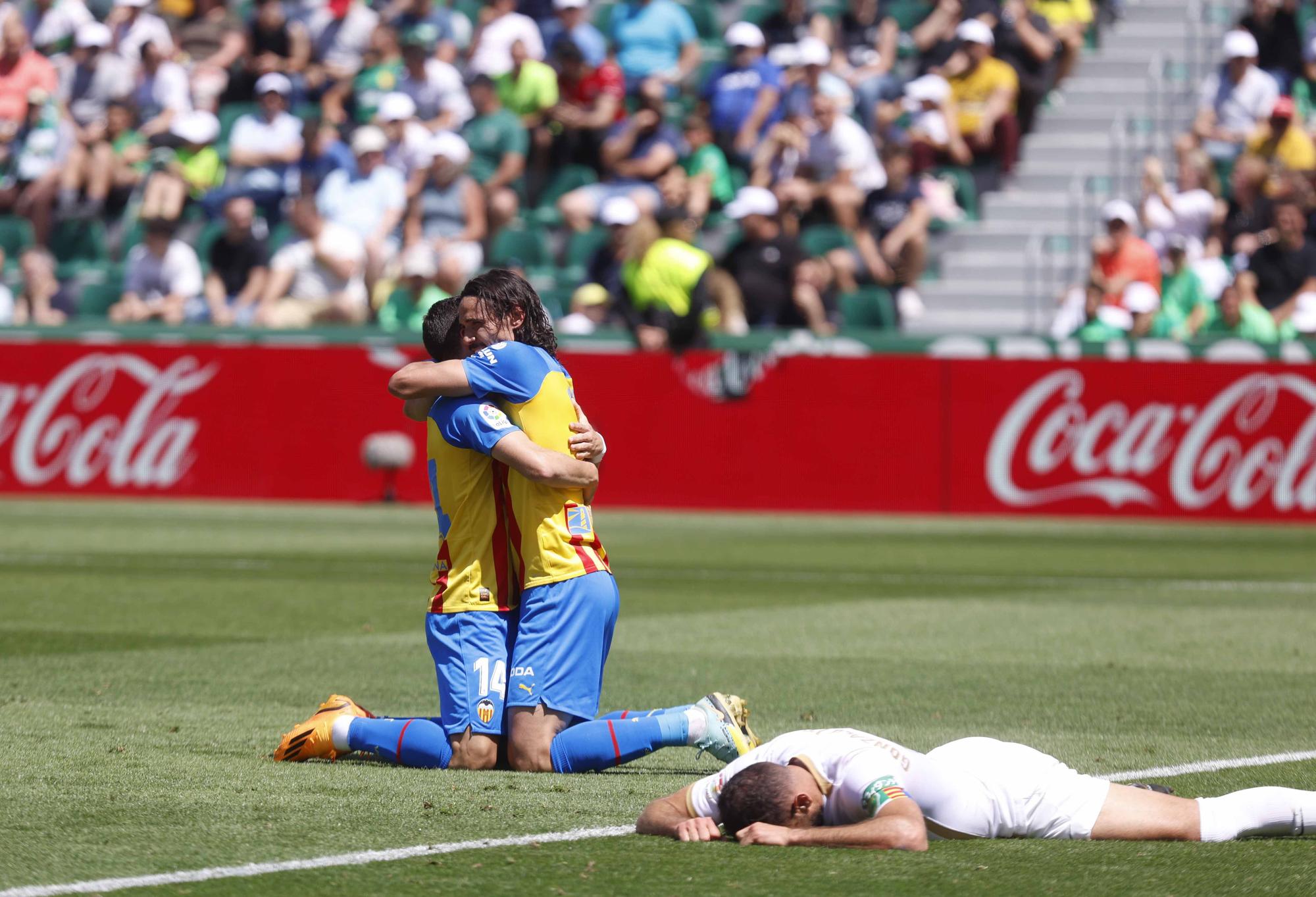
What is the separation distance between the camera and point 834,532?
18.6 m

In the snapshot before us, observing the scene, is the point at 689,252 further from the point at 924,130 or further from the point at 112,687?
the point at 112,687

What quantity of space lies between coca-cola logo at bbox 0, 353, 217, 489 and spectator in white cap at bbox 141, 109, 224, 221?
2.66 meters

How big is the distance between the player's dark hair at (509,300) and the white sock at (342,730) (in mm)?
1407

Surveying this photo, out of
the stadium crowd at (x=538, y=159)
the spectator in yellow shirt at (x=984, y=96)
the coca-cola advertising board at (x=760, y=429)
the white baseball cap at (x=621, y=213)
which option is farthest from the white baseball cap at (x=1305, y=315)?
the white baseball cap at (x=621, y=213)

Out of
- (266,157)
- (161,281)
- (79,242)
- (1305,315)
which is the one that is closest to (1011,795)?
(1305,315)

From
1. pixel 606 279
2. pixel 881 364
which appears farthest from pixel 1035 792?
pixel 606 279

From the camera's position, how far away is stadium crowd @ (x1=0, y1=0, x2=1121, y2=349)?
2091 cm

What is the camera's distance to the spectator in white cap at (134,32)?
25531mm

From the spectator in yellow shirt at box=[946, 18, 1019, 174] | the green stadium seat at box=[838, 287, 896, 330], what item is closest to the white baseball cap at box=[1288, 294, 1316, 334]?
the green stadium seat at box=[838, 287, 896, 330]

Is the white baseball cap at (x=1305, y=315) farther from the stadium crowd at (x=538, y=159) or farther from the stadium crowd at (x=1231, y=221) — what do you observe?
the stadium crowd at (x=538, y=159)

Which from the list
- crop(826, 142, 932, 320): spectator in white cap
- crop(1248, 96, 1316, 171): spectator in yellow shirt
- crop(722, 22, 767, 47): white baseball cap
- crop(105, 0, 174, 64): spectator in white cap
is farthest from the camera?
crop(105, 0, 174, 64): spectator in white cap

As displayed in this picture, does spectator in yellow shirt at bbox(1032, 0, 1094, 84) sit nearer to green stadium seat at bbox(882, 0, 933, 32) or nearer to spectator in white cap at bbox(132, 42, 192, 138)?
green stadium seat at bbox(882, 0, 933, 32)

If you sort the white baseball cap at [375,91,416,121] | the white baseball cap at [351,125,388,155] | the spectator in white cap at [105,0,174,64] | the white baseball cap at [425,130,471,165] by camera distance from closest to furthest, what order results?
1. the white baseball cap at [425,130,471,165]
2. the white baseball cap at [351,125,388,155]
3. the white baseball cap at [375,91,416,121]
4. the spectator in white cap at [105,0,174,64]

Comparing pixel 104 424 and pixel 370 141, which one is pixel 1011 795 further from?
pixel 370 141
